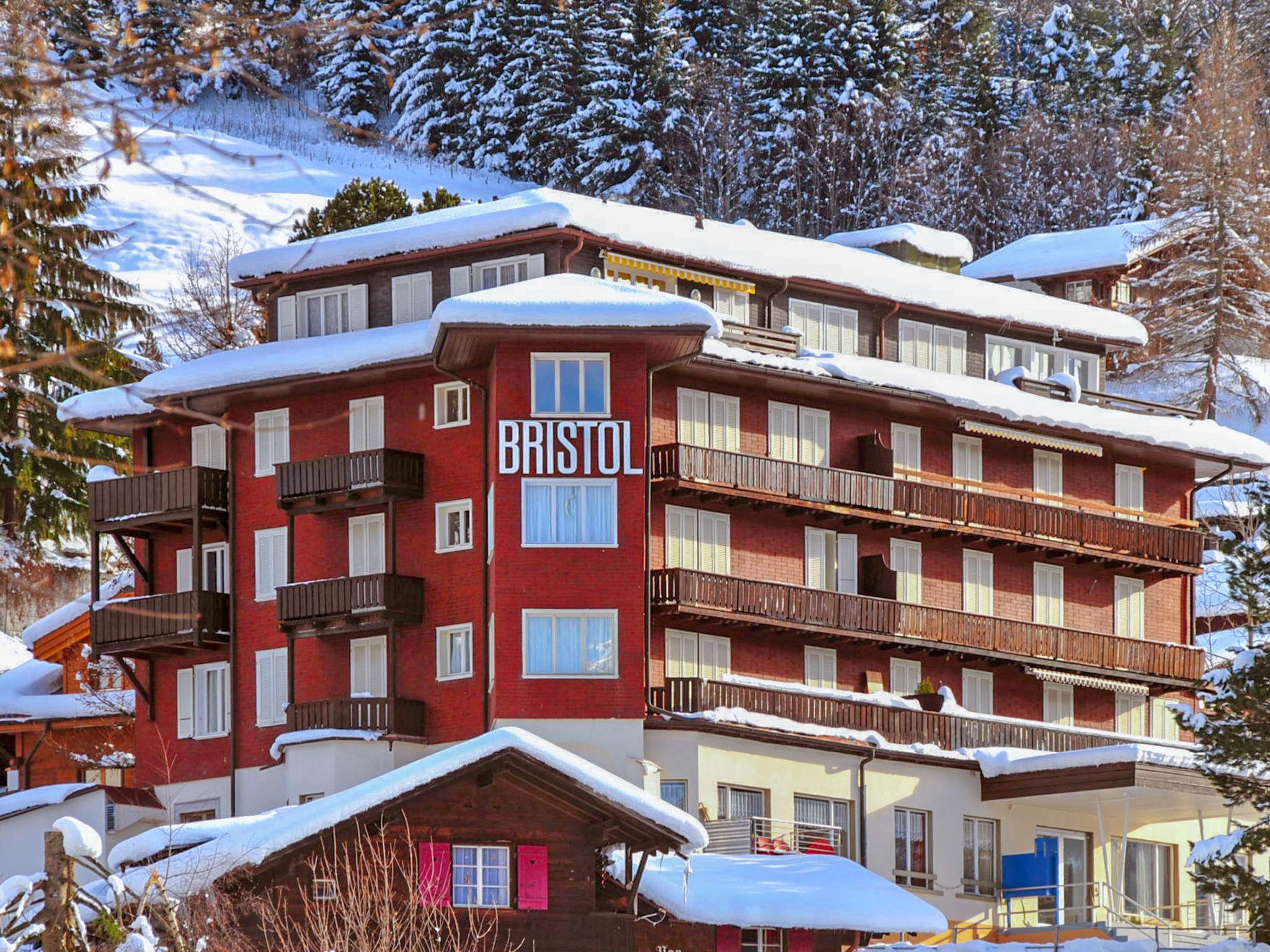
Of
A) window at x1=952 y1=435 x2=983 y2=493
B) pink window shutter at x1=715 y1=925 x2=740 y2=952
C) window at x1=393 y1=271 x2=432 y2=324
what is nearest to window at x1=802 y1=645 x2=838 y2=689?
window at x1=952 y1=435 x2=983 y2=493

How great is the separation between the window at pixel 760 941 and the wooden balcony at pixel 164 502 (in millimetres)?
19234

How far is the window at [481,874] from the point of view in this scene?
36.5 metres

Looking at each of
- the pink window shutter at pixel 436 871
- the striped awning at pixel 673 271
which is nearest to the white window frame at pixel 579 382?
the striped awning at pixel 673 271

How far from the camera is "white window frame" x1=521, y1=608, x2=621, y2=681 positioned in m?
48.0

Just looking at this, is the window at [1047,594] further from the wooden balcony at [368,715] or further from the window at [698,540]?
the wooden balcony at [368,715]

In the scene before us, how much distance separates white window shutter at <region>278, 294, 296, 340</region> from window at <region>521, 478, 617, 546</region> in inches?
429

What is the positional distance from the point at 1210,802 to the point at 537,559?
55.5ft

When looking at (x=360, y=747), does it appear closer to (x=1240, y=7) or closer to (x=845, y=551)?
(x=845, y=551)

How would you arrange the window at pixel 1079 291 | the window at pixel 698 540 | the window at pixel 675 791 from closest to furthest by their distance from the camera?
the window at pixel 675 791
the window at pixel 698 540
the window at pixel 1079 291

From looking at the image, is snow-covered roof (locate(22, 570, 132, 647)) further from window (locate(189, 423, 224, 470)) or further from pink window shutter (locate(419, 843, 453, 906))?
pink window shutter (locate(419, 843, 453, 906))

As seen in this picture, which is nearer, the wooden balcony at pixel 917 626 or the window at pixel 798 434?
the wooden balcony at pixel 917 626

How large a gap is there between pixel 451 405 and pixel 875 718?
1181cm

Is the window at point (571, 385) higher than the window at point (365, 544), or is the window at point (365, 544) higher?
the window at point (571, 385)

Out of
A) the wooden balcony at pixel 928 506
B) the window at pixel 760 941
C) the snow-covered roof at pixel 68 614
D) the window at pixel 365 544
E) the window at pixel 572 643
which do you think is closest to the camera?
the window at pixel 760 941
